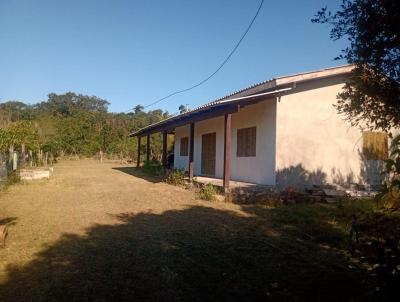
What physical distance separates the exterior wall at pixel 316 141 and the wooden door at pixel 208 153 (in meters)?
5.10

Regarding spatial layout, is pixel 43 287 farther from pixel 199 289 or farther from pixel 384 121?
pixel 384 121

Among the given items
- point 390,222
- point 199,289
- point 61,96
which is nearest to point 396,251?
point 390,222

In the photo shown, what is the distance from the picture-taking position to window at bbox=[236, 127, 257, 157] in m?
12.4

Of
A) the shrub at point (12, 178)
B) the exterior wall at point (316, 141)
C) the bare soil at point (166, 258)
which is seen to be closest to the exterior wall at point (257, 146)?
the exterior wall at point (316, 141)

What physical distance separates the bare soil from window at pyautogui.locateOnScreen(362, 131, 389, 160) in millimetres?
5351

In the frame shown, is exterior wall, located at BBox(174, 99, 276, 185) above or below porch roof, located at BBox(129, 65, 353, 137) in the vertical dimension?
below

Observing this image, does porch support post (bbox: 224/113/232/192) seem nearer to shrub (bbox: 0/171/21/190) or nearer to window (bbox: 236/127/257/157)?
window (bbox: 236/127/257/157)

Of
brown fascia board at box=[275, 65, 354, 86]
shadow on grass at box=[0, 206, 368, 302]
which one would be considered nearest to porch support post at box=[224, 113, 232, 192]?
brown fascia board at box=[275, 65, 354, 86]

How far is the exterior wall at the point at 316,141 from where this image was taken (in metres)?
11.1

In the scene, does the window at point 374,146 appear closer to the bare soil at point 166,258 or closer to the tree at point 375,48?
the bare soil at point 166,258

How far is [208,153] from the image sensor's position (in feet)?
54.0

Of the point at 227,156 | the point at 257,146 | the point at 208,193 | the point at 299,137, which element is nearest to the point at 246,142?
the point at 257,146

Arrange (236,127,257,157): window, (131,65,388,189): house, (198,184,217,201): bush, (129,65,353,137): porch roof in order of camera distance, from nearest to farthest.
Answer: (198,184,217,201): bush → (129,65,353,137): porch roof → (131,65,388,189): house → (236,127,257,157): window

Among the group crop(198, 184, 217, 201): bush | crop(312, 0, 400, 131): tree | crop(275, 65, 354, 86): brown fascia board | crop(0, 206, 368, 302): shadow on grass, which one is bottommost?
crop(0, 206, 368, 302): shadow on grass
